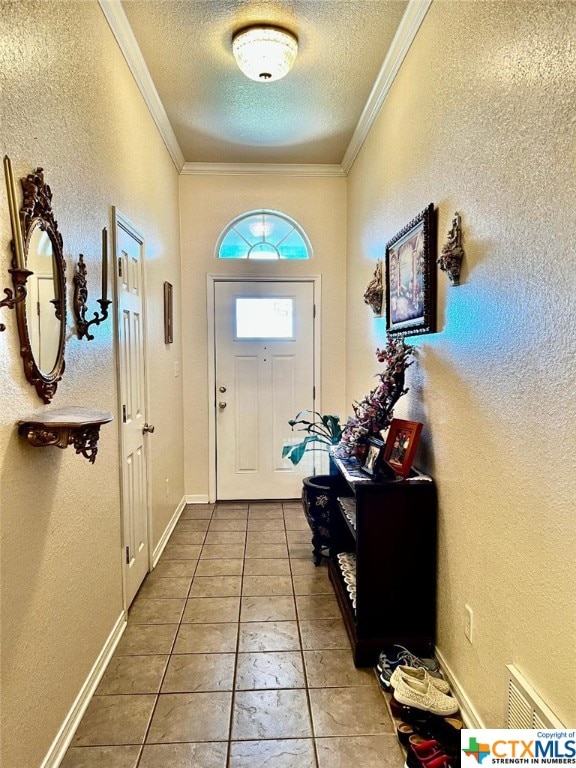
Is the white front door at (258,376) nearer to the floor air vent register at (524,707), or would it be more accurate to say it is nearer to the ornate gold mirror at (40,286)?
the ornate gold mirror at (40,286)

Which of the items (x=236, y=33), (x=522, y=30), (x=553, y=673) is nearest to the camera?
(x=553, y=673)

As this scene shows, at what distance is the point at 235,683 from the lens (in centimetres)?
178

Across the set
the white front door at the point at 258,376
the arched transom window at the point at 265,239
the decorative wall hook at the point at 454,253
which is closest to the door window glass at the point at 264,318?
the white front door at the point at 258,376

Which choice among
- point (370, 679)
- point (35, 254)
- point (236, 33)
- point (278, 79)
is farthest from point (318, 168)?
point (370, 679)

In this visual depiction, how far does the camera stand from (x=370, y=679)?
5.90ft

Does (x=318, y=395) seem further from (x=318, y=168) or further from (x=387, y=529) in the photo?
(x=387, y=529)

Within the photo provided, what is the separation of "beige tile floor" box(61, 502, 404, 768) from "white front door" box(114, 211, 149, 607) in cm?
28

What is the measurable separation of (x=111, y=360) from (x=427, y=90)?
5.90 ft

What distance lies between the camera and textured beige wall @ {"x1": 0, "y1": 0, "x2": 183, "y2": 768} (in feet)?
3.87

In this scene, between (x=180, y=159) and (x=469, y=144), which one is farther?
(x=180, y=159)

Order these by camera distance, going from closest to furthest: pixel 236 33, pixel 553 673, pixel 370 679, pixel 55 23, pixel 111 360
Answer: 1. pixel 553 673
2. pixel 55 23
3. pixel 370 679
4. pixel 111 360
5. pixel 236 33

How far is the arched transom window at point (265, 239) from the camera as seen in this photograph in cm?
391

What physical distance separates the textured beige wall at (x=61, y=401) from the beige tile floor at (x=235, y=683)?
200 millimetres

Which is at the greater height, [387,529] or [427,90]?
[427,90]
